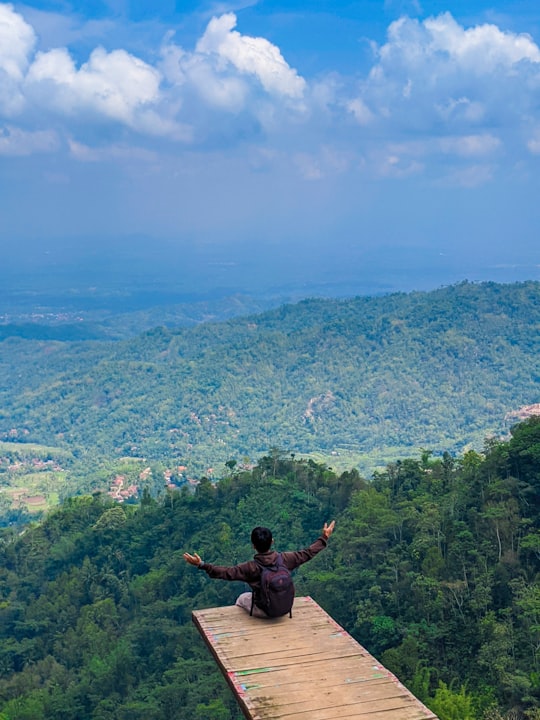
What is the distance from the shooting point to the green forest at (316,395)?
374 feet

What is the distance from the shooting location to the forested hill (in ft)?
383

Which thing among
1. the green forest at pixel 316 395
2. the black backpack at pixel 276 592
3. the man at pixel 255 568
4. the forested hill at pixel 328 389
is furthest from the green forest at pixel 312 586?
the forested hill at pixel 328 389

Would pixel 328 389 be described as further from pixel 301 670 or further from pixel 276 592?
pixel 301 670

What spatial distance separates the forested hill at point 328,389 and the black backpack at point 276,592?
9324 centimetres

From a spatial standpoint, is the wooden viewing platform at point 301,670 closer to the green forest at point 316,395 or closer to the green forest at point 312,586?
the green forest at point 312,586

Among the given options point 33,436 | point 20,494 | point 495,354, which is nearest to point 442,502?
point 20,494

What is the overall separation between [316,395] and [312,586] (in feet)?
333

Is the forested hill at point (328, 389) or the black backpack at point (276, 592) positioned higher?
the black backpack at point (276, 592)

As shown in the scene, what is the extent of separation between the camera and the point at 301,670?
7.41 metres

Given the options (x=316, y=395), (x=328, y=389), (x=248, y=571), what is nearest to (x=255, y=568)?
(x=248, y=571)

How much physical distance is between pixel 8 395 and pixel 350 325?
72.5 meters

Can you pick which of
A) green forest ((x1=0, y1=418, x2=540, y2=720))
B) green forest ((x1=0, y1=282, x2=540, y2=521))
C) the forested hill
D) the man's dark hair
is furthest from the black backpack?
the forested hill

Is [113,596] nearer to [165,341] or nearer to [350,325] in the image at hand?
[350,325]

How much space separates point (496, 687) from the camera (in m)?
19.5
